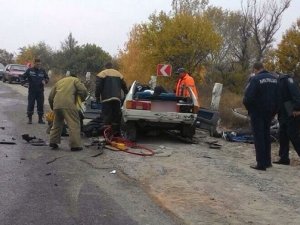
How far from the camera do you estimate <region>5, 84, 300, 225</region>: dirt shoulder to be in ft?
21.0

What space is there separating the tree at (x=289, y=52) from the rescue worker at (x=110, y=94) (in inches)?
1257

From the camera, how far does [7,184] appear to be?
23.7ft

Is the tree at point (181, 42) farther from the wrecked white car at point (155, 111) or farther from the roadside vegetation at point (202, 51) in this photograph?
the wrecked white car at point (155, 111)

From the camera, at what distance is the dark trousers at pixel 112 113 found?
39.6ft

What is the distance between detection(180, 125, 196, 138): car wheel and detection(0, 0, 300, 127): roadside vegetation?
4304 millimetres

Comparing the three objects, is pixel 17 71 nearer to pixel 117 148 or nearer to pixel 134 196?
pixel 117 148

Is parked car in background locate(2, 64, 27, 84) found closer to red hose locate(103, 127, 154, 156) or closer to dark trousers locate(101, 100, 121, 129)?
dark trousers locate(101, 100, 121, 129)

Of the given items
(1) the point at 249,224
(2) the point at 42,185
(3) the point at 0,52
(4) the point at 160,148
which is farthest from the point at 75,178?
(3) the point at 0,52

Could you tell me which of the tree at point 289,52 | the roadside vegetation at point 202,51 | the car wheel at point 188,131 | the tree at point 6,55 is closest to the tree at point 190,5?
the roadside vegetation at point 202,51

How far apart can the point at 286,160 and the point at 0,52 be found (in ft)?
305

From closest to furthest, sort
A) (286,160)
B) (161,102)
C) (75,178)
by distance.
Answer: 1. (75,178)
2. (286,160)
3. (161,102)

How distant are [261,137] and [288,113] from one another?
0.82m

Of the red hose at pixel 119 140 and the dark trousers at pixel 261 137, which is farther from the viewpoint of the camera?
the red hose at pixel 119 140

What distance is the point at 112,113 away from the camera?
1220 cm
